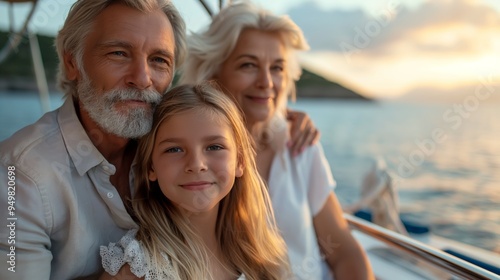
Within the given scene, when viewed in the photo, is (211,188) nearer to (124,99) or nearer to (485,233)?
(124,99)

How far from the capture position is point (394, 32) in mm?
27359

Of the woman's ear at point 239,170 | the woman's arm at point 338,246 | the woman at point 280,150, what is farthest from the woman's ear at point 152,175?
the woman's arm at point 338,246

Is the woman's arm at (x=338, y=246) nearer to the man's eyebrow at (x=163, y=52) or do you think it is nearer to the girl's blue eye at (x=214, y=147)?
the girl's blue eye at (x=214, y=147)

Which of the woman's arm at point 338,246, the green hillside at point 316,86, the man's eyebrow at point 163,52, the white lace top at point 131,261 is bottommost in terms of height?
the green hillside at point 316,86

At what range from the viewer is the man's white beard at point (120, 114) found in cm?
133

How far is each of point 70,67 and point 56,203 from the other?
0.42 meters

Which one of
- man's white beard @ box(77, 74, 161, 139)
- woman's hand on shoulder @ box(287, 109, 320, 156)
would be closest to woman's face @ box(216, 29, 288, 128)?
woman's hand on shoulder @ box(287, 109, 320, 156)

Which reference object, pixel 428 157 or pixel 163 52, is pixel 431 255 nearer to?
pixel 163 52

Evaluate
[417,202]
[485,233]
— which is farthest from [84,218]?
[417,202]

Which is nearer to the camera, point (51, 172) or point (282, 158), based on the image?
point (51, 172)

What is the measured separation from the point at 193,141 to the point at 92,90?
12.7 inches

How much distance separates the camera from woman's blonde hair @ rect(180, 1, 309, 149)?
1.91 metres

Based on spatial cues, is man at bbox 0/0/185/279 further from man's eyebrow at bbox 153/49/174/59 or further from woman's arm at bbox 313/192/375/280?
woman's arm at bbox 313/192/375/280

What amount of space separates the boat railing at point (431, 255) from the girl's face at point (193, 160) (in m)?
0.77
